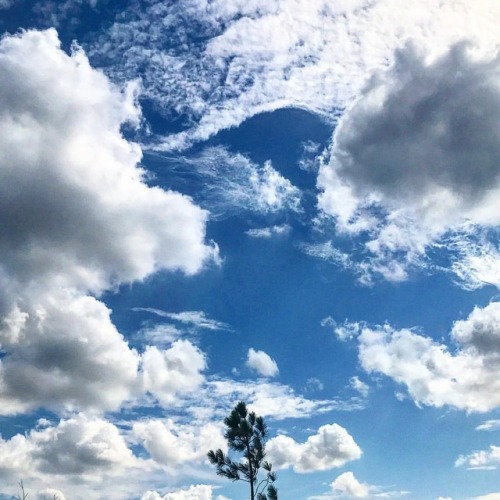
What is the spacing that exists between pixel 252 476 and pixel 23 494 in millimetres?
14392

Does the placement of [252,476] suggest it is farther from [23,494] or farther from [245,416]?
[23,494]

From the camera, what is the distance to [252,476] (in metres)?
39.7

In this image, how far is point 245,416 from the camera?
1617 inches

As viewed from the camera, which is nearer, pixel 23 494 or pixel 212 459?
pixel 23 494

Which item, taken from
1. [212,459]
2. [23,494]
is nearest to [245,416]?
[212,459]

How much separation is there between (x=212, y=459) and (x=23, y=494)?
12999mm

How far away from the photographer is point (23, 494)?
30.7 m

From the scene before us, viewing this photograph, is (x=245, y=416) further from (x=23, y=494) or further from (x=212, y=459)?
(x=23, y=494)

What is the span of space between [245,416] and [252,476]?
3639mm

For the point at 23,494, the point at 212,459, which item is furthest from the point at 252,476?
the point at 23,494

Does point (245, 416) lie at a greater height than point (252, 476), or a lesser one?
greater

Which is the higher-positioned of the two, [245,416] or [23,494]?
[245,416]

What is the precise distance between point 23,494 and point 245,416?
48.6ft

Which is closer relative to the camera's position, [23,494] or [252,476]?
[23,494]
